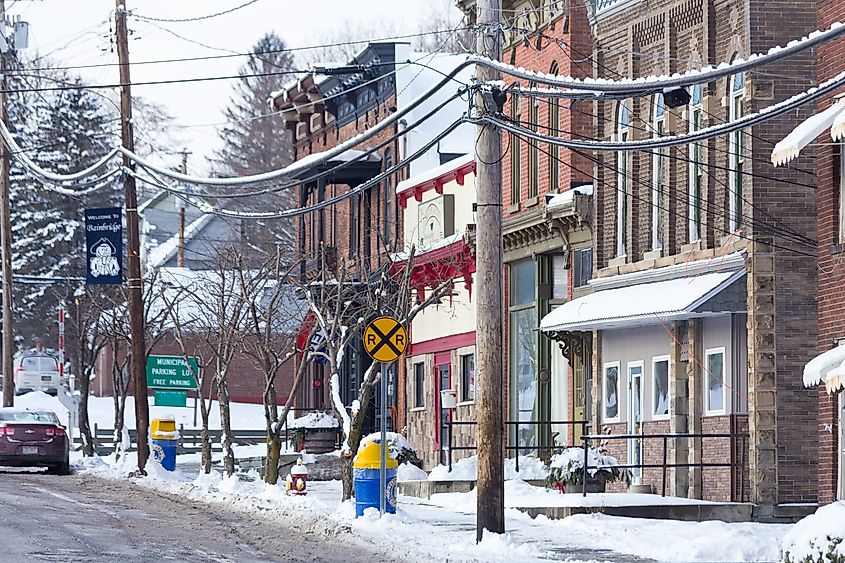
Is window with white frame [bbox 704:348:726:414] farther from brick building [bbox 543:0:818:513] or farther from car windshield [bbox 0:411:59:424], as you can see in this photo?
car windshield [bbox 0:411:59:424]

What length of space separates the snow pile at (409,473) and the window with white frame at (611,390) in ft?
15.2

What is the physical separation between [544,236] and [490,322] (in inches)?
534

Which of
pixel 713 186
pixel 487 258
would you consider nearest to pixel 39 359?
pixel 713 186

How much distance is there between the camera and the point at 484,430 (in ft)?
67.0

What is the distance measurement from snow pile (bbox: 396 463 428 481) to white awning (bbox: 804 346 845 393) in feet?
51.9

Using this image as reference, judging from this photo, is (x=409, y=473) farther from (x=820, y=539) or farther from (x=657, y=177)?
(x=820, y=539)

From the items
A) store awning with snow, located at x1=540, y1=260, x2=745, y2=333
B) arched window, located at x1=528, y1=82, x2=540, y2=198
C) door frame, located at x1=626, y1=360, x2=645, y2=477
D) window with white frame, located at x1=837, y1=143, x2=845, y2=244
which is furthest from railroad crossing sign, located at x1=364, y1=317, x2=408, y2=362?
arched window, located at x1=528, y1=82, x2=540, y2=198

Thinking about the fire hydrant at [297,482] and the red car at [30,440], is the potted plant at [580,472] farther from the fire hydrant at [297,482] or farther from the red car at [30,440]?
the red car at [30,440]

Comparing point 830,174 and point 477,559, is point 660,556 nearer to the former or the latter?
point 477,559

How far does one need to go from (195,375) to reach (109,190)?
50692 mm

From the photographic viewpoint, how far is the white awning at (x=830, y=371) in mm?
18094

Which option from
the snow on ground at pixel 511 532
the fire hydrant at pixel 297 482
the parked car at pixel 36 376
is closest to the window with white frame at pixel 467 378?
the snow on ground at pixel 511 532

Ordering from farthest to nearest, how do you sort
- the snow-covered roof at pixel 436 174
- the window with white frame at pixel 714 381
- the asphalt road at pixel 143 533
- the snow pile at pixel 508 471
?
1. the snow-covered roof at pixel 436 174
2. the snow pile at pixel 508 471
3. the window with white frame at pixel 714 381
4. the asphalt road at pixel 143 533

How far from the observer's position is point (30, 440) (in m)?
35.3
